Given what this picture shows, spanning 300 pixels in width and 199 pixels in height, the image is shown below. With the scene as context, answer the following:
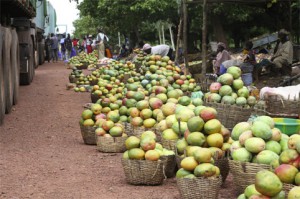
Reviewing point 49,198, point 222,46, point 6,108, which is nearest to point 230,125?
point 49,198

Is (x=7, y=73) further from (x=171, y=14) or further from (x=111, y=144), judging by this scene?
(x=171, y=14)

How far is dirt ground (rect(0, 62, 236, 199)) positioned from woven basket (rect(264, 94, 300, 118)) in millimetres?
1872

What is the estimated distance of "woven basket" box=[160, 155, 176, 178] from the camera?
5.59m

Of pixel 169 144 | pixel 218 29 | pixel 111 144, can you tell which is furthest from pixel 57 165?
pixel 218 29

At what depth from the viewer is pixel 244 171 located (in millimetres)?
4633

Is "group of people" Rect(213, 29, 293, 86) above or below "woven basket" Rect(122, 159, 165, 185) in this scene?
above

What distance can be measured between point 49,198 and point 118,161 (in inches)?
70.4

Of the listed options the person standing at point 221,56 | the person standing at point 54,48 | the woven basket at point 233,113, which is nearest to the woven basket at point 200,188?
the woven basket at point 233,113

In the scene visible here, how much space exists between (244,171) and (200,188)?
0.41 meters

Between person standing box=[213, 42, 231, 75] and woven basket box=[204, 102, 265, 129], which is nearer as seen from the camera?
woven basket box=[204, 102, 265, 129]

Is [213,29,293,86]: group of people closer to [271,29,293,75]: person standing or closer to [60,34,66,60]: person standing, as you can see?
[271,29,293,75]: person standing

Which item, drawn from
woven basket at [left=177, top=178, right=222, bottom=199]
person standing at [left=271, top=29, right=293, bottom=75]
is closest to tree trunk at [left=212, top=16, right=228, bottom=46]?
person standing at [left=271, top=29, right=293, bottom=75]


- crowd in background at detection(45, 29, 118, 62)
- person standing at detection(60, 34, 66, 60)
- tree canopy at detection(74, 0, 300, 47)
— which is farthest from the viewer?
person standing at detection(60, 34, 66, 60)

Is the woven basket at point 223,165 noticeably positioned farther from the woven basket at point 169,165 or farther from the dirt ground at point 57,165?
the woven basket at point 169,165
